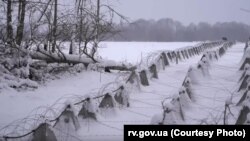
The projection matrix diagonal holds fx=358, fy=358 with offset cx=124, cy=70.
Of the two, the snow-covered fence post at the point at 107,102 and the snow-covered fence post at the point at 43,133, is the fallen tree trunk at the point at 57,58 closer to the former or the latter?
the snow-covered fence post at the point at 107,102

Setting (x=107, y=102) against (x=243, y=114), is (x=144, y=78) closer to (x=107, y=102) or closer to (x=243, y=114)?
(x=107, y=102)

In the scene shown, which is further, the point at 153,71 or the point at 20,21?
the point at 20,21

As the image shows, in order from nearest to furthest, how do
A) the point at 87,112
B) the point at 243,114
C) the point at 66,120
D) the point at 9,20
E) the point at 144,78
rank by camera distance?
the point at 243,114 → the point at 66,120 → the point at 87,112 → the point at 144,78 → the point at 9,20

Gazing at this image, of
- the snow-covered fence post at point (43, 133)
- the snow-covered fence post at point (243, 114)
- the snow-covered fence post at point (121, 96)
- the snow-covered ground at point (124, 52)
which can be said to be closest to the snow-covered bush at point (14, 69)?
the snow-covered fence post at point (121, 96)

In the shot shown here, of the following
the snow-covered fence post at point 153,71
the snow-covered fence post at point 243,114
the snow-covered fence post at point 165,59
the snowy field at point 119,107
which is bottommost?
the snowy field at point 119,107

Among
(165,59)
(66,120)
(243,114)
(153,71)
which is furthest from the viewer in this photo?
(165,59)

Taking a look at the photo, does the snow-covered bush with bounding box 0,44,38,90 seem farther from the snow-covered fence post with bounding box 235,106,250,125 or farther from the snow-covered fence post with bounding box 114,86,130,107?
the snow-covered fence post with bounding box 235,106,250,125

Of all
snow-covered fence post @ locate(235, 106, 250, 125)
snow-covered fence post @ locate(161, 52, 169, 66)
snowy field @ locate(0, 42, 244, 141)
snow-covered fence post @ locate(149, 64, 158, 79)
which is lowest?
snowy field @ locate(0, 42, 244, 141)

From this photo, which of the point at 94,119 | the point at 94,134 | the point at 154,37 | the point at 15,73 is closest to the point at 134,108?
the point at 94,119

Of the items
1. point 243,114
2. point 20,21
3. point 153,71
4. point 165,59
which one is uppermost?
point 20,21

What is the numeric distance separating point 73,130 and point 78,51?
8353mm

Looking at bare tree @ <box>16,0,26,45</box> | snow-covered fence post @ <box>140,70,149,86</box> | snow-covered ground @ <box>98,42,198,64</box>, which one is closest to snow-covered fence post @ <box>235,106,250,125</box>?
snow-covered fence post @ <box>140,70,149,86</box>

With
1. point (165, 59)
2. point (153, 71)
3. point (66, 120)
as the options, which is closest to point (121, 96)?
point (66, 120)

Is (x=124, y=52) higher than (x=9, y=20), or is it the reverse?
(x=9, y=20)
